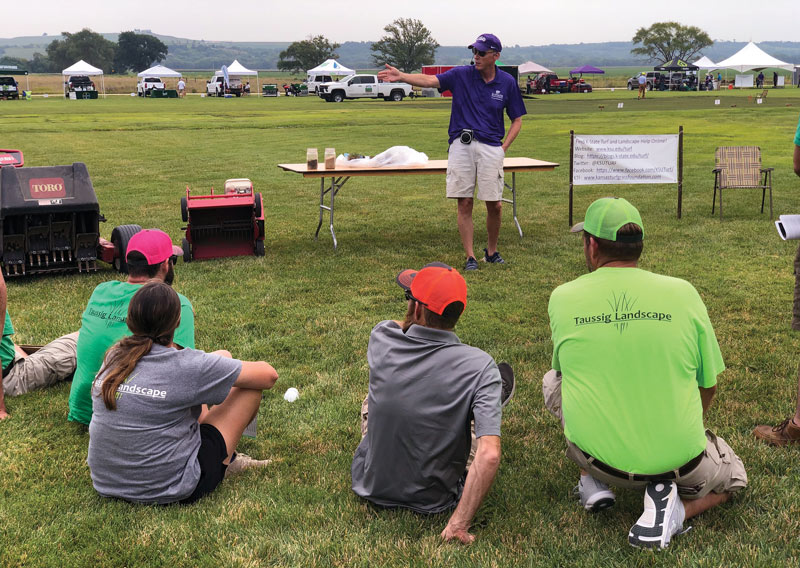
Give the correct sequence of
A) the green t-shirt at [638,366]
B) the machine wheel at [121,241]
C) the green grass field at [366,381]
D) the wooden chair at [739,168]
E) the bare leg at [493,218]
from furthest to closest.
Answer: the wooden chair at [739,168]
the bare leg at [493,218]
the machine wheel at [121,241]
the green grass field at [366,381]
the green t-shirt at [638,366]

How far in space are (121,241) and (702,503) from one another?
593cm

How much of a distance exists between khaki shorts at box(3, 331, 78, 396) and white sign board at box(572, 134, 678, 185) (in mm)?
7439

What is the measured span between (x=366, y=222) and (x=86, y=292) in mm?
4387

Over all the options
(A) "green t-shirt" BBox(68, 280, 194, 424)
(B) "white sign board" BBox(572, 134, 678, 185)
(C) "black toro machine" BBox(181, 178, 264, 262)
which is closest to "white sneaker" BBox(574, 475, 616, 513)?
(A) "green t-shirt" BBox(68, 280, 194, 424)

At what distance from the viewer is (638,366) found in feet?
9.36

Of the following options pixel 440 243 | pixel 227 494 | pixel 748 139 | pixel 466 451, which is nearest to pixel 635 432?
pixel 466 451

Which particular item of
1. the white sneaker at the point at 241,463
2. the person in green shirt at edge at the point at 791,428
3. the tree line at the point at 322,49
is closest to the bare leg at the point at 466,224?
the person in green shirt at edge at the point at 791,428

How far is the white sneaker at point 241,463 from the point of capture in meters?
3.75

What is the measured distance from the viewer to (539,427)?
14.1ft

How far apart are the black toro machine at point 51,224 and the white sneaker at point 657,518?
572cm

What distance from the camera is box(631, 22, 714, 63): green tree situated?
13900 centimetres

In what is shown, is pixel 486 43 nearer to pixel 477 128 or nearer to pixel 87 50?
pixel 477 128

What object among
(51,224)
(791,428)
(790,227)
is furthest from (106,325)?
(51,224)

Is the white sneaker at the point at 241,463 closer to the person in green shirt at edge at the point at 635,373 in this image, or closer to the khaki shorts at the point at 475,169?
Answer: the person in green shirt at edge at the point at 635,373
